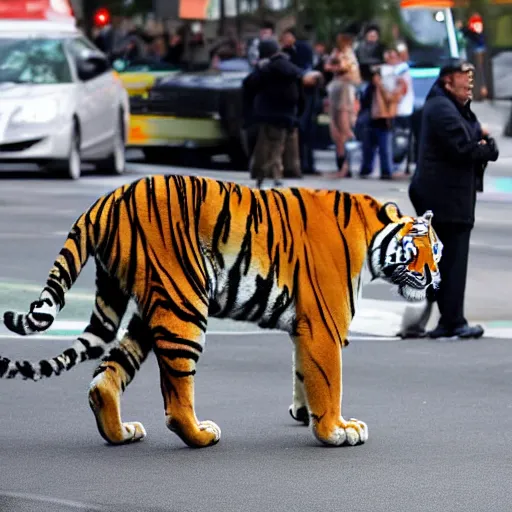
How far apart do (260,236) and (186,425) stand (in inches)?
33.1

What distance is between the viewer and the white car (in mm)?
23250

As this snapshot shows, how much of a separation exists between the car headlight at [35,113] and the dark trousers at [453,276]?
11580mm

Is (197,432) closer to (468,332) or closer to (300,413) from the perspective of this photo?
(300,413)

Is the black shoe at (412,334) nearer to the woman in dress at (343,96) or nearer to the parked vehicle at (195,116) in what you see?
the woman in dress at (343,96)

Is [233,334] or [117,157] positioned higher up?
[233,334]

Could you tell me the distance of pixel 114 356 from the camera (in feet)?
27.5

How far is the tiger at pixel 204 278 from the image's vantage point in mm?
8211

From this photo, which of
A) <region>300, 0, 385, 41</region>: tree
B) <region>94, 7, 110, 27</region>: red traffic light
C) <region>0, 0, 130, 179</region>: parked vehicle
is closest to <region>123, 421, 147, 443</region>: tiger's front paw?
<region>0, 0, 130, 179</region>: parked vehicle

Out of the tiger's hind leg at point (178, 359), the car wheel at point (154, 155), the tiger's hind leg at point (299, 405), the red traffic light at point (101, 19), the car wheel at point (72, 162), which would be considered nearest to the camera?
the tiger's hind leg at point (178, 359)

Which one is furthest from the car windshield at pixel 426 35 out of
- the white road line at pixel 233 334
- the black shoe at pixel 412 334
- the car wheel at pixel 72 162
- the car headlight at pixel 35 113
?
the white road line at pixel 233 334

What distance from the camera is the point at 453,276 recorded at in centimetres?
1227

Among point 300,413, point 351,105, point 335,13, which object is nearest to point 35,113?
point 351,105

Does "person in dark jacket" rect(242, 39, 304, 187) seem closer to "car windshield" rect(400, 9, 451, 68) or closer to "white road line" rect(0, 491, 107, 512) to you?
"car windshield" rect(400, 9, 451, 68)

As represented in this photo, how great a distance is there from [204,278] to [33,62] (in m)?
16.2
